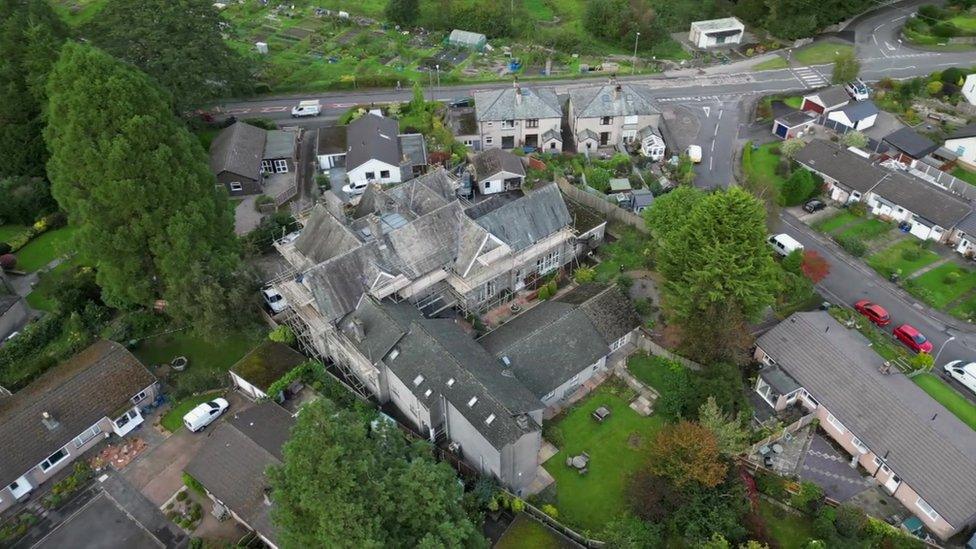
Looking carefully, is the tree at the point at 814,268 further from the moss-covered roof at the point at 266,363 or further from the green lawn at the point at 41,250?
the green lawn at the point at 41,250

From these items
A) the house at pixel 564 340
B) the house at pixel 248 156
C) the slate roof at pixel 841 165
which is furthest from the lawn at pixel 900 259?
the house at pixel 248 156

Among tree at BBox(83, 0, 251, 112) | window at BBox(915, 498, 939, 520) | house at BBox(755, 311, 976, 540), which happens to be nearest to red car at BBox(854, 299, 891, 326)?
house at BBox(755, 311, 976, 540)

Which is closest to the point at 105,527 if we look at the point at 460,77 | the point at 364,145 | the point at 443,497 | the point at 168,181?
the point at 443,497

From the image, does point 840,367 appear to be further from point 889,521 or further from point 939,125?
point 939,125

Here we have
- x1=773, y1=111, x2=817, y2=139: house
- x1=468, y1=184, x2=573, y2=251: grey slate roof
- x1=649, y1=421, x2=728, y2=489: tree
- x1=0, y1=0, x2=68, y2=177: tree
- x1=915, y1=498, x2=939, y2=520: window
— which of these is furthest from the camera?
x1=773, y1=111, x2=817, y2=139: house

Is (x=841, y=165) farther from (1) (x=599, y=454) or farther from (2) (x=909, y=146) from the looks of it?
(1) (x=599, y=454)

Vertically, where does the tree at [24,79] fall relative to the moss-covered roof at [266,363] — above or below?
above

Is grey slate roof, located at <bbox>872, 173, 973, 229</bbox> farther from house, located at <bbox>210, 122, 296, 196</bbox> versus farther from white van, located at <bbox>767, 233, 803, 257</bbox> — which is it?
house, located at <bbox>210, 122, 296, 196</bbox>
